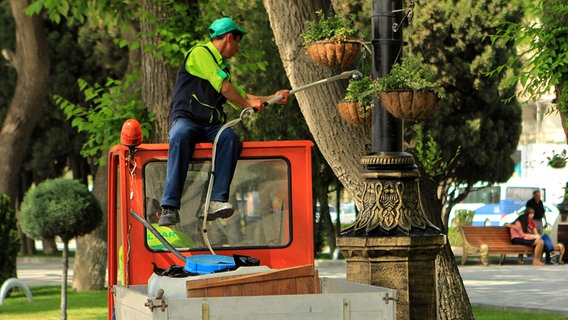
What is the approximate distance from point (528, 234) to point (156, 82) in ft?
44.1

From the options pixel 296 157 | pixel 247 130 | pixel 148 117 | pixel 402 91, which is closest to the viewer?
pixel 402 91

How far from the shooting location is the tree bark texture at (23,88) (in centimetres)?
2386

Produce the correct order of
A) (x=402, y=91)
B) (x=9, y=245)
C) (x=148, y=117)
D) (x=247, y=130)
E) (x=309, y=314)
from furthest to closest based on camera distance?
(x=247, y=130), (x=9, y=245), (x=148, y=117), (x=402, y=91), (x=309, y=314)

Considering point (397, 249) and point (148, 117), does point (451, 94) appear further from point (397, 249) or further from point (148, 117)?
point (397, 249)

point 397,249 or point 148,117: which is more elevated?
point 148,117

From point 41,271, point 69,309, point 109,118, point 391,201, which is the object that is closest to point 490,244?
point 41,271

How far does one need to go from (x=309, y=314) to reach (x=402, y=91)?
7.53 feet

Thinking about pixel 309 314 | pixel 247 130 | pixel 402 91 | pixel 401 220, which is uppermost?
pixel 247 130

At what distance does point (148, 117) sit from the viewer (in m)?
16.0

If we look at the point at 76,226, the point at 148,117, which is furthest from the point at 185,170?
the point at 76,226

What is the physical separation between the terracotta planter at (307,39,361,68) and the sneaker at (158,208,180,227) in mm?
2228

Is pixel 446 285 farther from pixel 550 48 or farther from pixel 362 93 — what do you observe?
pixel 362 93

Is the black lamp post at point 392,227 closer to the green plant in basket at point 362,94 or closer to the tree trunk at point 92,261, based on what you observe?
the green plant in basket at point 362,94

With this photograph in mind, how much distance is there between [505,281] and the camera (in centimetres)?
2127
